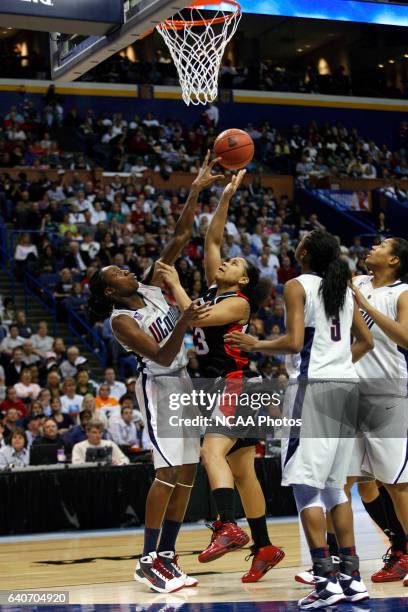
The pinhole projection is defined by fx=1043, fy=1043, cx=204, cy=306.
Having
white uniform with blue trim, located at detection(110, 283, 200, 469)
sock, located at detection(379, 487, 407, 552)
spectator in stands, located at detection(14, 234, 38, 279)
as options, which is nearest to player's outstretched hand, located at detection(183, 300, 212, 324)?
white uniform with blue trim, located at detection(110, 283, 200, 469)

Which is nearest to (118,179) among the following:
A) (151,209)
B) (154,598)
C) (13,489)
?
(151,209)

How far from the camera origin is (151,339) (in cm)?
650

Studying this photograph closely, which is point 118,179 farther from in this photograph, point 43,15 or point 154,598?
point 154,598

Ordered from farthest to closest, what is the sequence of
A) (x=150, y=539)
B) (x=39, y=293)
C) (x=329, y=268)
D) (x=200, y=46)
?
(x=39, y=293)
(x=200, y=46)
(x=150, y=539)
(x=329, y=268)

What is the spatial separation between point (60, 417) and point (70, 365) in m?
2.48

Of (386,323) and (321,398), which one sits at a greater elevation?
(386,323)

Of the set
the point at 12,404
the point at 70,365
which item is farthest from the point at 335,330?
the point at 70,365

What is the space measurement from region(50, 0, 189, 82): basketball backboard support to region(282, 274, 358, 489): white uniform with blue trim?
223 centimetres

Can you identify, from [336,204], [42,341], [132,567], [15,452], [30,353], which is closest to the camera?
[132,567]

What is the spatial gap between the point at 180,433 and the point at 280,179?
19.8 metres

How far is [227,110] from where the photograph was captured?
27547mm

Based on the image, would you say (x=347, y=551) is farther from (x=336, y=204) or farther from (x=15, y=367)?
(x=336, y=204)

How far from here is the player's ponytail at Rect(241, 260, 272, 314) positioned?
6.88 metres

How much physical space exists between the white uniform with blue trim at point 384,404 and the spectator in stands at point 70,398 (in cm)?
802
